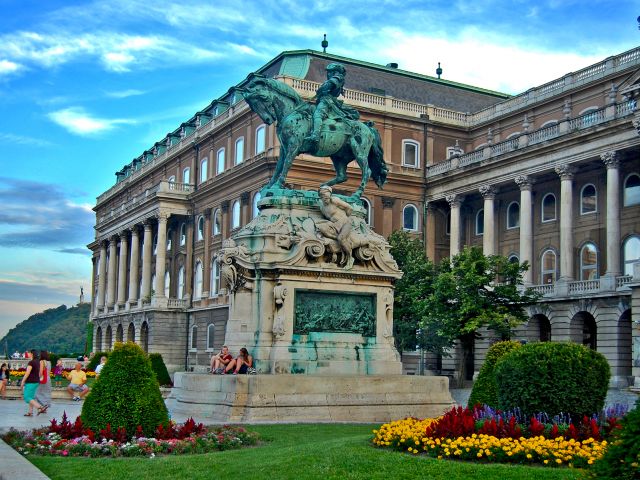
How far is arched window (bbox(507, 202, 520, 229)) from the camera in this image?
64.0 m

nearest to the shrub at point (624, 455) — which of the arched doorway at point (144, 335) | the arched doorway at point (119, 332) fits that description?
the arched doorway at point (144, 335)

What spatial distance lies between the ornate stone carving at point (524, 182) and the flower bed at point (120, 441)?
1875 inches

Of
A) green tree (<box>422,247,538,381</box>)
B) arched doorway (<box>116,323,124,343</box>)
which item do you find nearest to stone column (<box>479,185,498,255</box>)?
green tree (<box>422,247,538,381</box>)

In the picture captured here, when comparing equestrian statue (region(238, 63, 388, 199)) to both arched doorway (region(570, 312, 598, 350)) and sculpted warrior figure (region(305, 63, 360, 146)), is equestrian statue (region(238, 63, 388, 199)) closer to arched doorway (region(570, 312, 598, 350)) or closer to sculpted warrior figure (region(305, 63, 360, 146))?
sculpted warrior figure (region(305, 63, 360, 146))

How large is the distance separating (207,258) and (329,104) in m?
57.3

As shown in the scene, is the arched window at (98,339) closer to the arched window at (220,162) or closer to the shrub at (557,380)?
the arched window at (220,162)

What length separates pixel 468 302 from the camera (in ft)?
155

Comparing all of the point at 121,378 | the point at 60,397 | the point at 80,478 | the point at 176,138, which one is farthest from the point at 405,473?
the point at 176,138

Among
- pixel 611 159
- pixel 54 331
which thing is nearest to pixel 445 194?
pixel 611 159

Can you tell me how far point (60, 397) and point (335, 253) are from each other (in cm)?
1536

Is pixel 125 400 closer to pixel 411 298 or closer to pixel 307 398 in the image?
pixel 307 398

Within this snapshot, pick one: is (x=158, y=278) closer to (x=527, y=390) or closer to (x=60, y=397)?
(x=60, y=397)

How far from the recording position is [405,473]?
10367 mm

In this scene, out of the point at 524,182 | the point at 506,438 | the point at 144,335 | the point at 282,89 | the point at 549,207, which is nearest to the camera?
the point at 506,438
